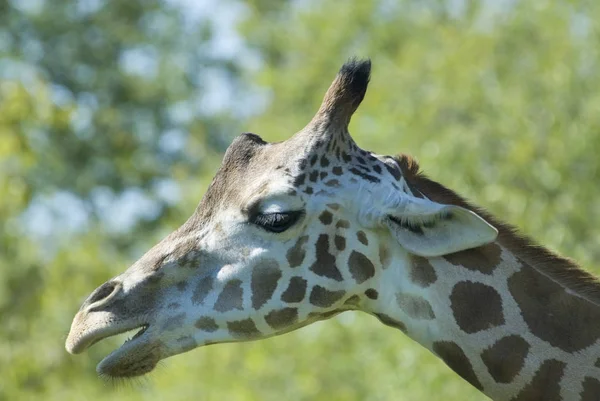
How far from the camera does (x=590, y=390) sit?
597 centimetres

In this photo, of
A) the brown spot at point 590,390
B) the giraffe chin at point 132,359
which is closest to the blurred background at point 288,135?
the giraffe chin at point 132,359

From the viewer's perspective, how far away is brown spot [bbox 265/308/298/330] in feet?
20.7

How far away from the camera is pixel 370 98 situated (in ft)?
69.7

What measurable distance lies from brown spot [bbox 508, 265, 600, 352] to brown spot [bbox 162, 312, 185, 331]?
5.65ft

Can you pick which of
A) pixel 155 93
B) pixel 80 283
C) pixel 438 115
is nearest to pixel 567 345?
pixel 438 115

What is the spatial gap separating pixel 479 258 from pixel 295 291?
3.23 feet

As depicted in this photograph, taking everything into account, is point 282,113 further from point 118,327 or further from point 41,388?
point 118,327

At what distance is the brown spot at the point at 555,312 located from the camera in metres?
6.03

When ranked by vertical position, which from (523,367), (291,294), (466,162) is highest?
(466,162)

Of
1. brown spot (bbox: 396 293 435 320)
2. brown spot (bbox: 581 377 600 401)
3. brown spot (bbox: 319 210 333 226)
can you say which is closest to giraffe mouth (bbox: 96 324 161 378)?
brown spot (bbox: 319 210 333 226)

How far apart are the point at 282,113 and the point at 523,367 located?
78.7ft

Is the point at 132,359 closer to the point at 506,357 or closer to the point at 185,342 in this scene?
the point at 185,342

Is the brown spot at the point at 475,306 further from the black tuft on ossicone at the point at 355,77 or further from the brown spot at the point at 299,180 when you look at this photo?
the black tuft on ossicone at the point at 355,77

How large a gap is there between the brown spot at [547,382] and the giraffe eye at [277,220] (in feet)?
4.85
